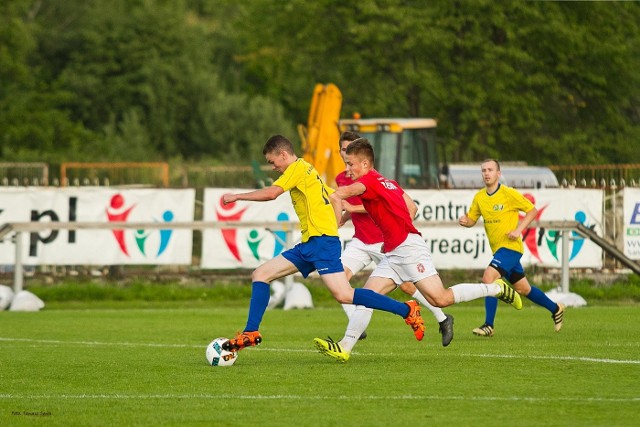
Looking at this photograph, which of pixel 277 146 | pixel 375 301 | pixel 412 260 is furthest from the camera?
pixel 412 260

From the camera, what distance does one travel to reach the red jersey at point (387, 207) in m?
12.1

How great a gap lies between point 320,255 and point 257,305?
69 cm

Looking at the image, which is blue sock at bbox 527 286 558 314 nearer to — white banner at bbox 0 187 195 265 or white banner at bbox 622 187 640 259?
white banner at bbox 622 187 640 259

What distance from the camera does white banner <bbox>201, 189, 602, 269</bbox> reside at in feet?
79.2

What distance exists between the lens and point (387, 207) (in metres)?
12.2

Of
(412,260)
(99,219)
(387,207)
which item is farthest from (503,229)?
(99,219)

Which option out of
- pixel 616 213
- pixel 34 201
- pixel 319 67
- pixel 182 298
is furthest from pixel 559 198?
pixel 319 67

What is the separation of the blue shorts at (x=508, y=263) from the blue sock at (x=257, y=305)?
4.15 metres

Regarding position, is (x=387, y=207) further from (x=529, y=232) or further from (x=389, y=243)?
(x=529, y=232)

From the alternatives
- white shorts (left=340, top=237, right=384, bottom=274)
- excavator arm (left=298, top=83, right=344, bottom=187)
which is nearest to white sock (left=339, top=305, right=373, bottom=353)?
white shorts (left=340, top=237, right=384, bottom=274)

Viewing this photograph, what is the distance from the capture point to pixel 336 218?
12.6 m

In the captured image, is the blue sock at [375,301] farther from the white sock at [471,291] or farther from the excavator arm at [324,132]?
the excavator arm at [324,132]

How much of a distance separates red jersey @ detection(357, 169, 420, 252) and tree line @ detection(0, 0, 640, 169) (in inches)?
1077

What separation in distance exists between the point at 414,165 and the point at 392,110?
1544 cm
